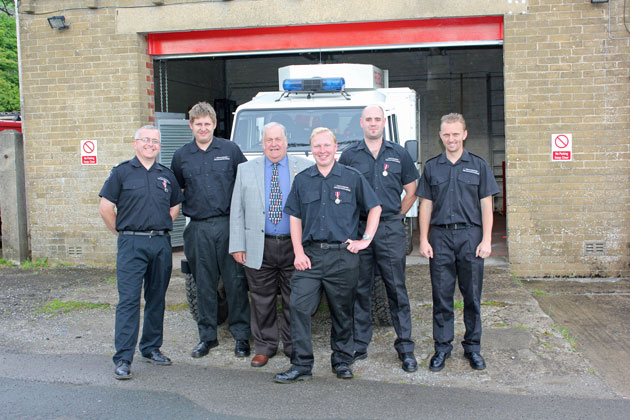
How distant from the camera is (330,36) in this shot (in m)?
9.38

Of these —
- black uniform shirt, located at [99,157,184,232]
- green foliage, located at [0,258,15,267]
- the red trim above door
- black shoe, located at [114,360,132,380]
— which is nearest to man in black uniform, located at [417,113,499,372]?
black uniform shirt, located at [99,157,184,232]

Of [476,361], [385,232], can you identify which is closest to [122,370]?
[385,232]

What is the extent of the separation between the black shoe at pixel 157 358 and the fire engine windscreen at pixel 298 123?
2292 millimetres

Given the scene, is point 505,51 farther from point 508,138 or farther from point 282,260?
point 282,260

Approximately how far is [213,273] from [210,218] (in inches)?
18.5

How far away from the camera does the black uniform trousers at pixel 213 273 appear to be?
5.56 metres

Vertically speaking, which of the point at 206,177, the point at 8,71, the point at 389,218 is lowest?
the point at 389,218

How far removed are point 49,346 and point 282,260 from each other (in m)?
2.47

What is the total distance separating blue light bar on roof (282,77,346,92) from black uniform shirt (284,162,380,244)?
2.60 metres

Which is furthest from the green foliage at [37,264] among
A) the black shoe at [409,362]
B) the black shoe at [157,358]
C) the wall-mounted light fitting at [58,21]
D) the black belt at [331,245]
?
the black shoe at [409,362]

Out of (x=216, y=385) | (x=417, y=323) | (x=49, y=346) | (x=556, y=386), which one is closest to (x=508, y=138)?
(x=417, y=323)

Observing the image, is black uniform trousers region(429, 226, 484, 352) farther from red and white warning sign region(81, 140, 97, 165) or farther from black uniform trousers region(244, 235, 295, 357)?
red and white warning sign region(81, 140, 97, 165)

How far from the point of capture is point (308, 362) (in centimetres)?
505

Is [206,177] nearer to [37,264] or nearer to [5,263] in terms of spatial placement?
[37,264]
